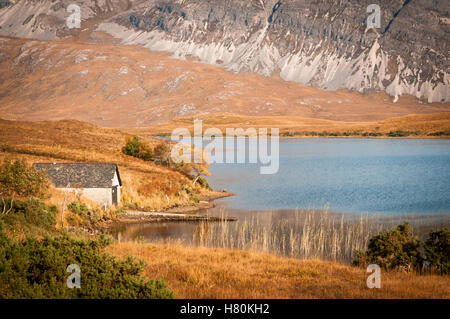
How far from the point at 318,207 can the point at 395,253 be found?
1985 centimetres

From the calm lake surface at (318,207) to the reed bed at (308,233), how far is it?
0.05m

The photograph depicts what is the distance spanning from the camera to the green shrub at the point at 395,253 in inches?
644

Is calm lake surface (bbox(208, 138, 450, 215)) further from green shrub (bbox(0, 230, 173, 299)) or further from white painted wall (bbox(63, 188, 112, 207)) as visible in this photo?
green shrub (bbox(0, 230, 173, 299))

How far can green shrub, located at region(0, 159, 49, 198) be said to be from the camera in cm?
2500

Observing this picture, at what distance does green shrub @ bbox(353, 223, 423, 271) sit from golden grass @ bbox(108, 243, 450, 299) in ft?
3.31

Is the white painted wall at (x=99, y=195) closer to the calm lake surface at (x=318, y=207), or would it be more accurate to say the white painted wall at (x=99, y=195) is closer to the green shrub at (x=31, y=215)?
the calm lake surface at (x=318, y=207)

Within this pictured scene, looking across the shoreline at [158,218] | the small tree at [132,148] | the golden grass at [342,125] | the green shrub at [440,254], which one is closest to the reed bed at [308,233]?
the shoreline at [158,218]

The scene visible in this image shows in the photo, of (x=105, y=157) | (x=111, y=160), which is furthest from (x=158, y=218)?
(x=105, y=157)

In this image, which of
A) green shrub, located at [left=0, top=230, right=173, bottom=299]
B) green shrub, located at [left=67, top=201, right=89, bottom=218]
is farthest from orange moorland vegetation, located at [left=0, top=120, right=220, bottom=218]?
green shrub, located at [left=0, top=230, right=173, bottom=299]

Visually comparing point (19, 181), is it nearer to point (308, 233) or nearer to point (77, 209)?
point (77, 209)

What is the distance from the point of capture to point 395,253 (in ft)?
54.4

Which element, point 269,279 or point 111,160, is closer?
point 269,279

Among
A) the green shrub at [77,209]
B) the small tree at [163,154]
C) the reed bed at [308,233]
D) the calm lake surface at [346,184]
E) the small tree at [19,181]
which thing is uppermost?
the small tree at [19,181]

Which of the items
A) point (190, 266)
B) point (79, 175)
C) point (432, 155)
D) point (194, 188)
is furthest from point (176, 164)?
point (432, 155)
